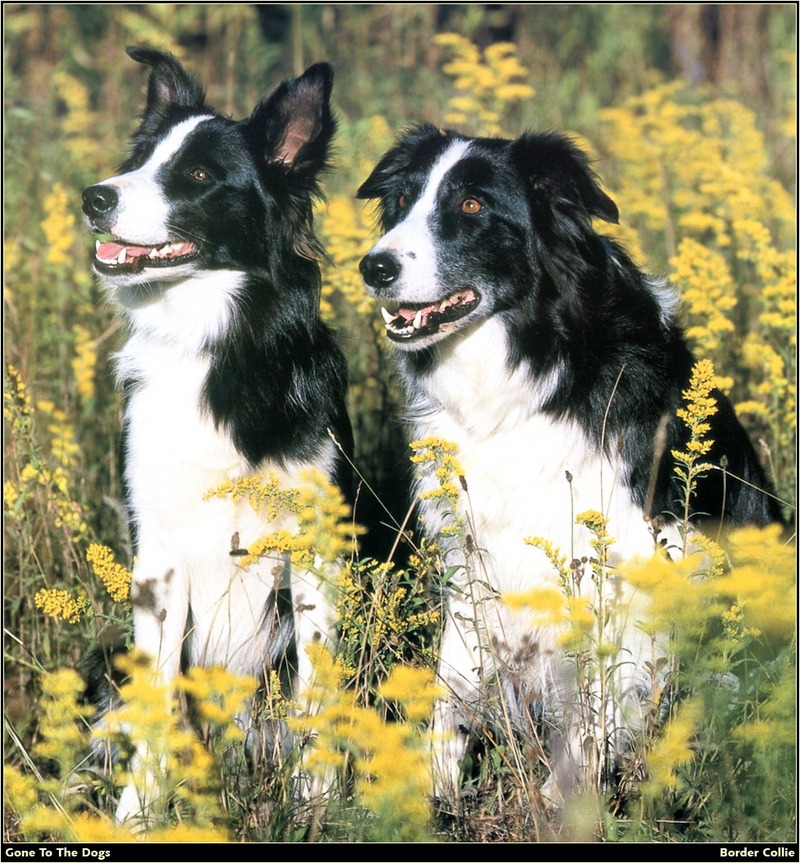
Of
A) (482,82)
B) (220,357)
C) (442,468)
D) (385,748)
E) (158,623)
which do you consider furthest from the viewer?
(482,82)

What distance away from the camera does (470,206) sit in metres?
3.70

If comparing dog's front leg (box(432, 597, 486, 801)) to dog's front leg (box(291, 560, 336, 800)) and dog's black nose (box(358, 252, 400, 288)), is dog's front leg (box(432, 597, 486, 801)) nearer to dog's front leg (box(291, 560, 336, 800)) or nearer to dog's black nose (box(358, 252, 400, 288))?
dog's front leg (box(291, 560, 336, 800))

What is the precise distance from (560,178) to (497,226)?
26 centimetres

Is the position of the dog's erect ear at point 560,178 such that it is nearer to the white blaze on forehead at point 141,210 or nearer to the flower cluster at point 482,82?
the white blaze on forehead at point 141,210

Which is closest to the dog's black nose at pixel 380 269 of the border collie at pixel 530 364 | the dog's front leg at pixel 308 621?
the border collie at pixel 530 364

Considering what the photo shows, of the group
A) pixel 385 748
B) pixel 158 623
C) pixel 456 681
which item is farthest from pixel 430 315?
pixel 385 748

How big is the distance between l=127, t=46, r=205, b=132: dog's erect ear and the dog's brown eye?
1.09 meters

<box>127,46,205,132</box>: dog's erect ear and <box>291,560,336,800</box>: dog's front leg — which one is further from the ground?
<box>127,46,205,132</box>: dog's erect ear

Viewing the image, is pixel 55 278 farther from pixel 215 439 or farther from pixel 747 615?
pixel 747 615

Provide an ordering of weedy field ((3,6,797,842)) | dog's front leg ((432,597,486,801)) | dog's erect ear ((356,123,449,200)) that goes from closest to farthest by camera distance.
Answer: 1. weedy field ((3,6,797,842))
2. dog's front leg ((432,597,486,801))
3. dog's erect ear ((356,123,449,200))

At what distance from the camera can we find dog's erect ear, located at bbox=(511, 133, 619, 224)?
3672 millimetres

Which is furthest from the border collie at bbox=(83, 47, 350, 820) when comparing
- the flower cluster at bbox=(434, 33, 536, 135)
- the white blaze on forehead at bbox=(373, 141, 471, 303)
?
the flower cluster at bbox=(434, 33, 536, 135)

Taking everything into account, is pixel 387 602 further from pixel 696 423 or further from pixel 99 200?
pixel 99 200

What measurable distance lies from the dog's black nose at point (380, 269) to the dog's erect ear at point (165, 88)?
3.47ft
